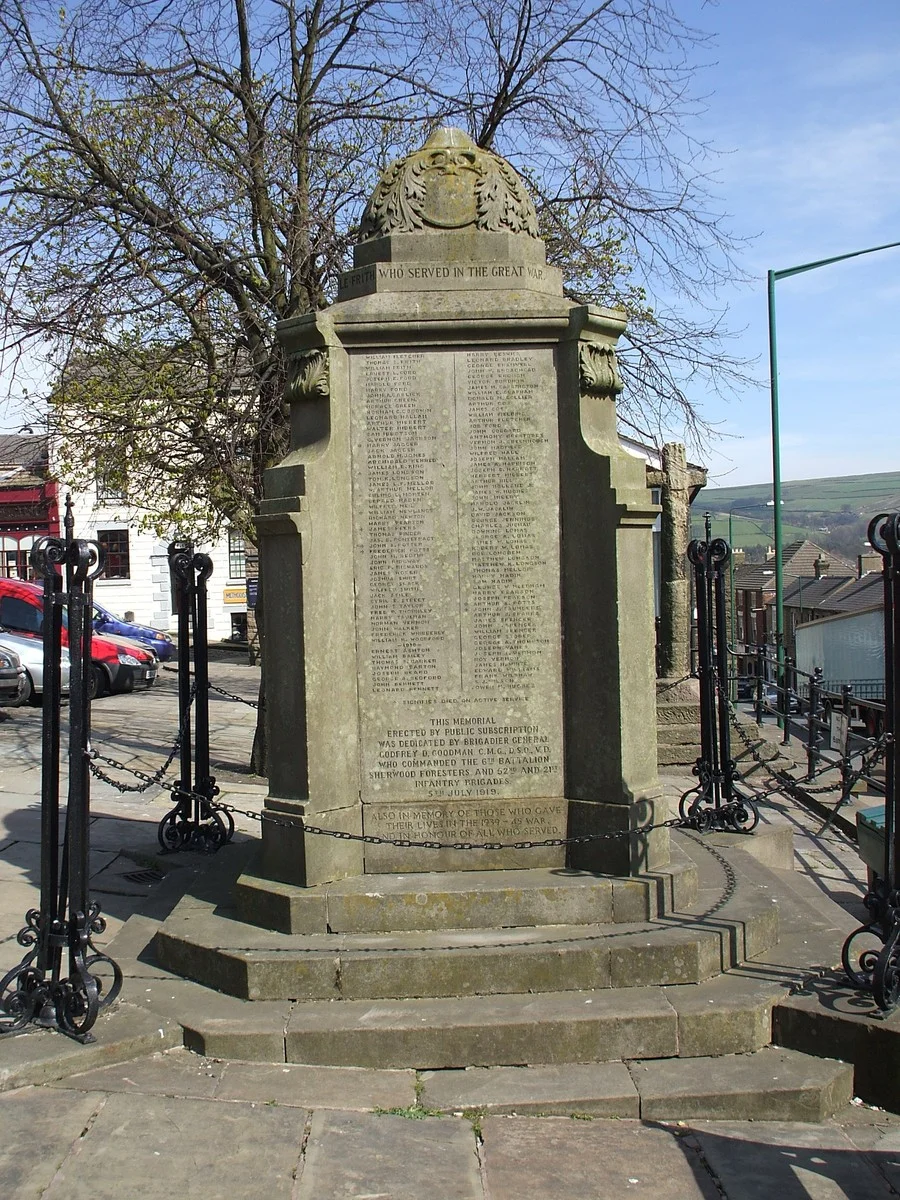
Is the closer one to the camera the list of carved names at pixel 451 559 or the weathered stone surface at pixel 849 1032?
the weathered stone surface at pixel 849 1032

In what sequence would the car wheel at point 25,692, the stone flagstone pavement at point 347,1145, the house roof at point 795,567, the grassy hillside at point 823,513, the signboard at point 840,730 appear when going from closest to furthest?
1. the stone flagstone pavement at point 347,1145
2. the signboard at point 840,730
3. the car wheel at point 25,692
4. the house roof at point 795,567
5. the grassy hillside at point 823,513

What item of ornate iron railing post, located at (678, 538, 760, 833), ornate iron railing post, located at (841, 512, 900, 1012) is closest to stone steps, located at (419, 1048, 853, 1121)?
ornate iron railing post, located at (841, 512, 900, 1012)

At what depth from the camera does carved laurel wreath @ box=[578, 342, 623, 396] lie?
6559mm

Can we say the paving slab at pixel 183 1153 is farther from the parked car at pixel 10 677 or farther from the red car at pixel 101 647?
the red car at pixel 101 647

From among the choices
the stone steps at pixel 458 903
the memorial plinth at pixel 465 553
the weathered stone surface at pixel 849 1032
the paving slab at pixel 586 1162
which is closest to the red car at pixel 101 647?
the memorial plinth at pixel 465 553

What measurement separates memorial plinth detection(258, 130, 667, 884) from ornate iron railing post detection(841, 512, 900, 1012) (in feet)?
4.14

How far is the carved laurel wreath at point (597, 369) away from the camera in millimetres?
6559

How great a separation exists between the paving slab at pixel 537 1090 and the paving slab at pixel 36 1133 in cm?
149

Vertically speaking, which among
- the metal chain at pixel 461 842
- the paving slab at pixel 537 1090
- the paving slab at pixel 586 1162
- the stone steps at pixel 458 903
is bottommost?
the paving slab at pixel 586 1162

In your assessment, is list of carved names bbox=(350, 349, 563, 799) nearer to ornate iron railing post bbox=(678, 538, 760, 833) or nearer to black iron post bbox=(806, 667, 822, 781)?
ornate iron railing post bbox=(678, 538, 760, 833)

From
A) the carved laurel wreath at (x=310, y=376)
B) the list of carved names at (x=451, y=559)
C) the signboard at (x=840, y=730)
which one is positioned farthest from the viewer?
the signboard at (x=840, y=730)

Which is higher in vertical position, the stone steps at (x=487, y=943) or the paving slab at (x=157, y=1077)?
the stone steps at (x=487, y=943)

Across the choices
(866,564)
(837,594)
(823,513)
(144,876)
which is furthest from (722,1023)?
(823,513)

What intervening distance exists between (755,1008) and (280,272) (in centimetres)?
1007
